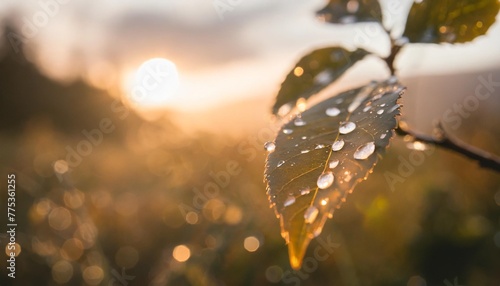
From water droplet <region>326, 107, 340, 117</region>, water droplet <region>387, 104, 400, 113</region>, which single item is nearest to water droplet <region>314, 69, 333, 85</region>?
water droplet <region>326, 107, 340, 117</region>

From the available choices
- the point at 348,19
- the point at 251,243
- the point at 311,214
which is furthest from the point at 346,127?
the point at 251,243

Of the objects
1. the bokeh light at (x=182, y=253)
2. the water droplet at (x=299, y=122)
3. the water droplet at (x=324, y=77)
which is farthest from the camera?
the bokeh light at (x=182, y=253)

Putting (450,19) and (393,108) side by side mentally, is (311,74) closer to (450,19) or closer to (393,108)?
(450,19)

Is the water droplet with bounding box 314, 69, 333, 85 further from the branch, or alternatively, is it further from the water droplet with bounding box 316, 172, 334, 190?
the water droplet with bounding box 316, 172, 334, 190

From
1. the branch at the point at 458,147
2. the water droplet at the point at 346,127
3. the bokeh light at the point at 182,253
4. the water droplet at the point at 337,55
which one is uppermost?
the water droplet at the point at 337,55

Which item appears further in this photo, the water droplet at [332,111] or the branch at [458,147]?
the branch at [458,147]

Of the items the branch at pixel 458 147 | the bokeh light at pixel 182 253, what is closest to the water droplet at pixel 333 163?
the branch at pixel 458 147

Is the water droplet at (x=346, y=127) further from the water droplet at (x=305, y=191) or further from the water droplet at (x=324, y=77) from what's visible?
the water droplet at (x=324, y=77)
